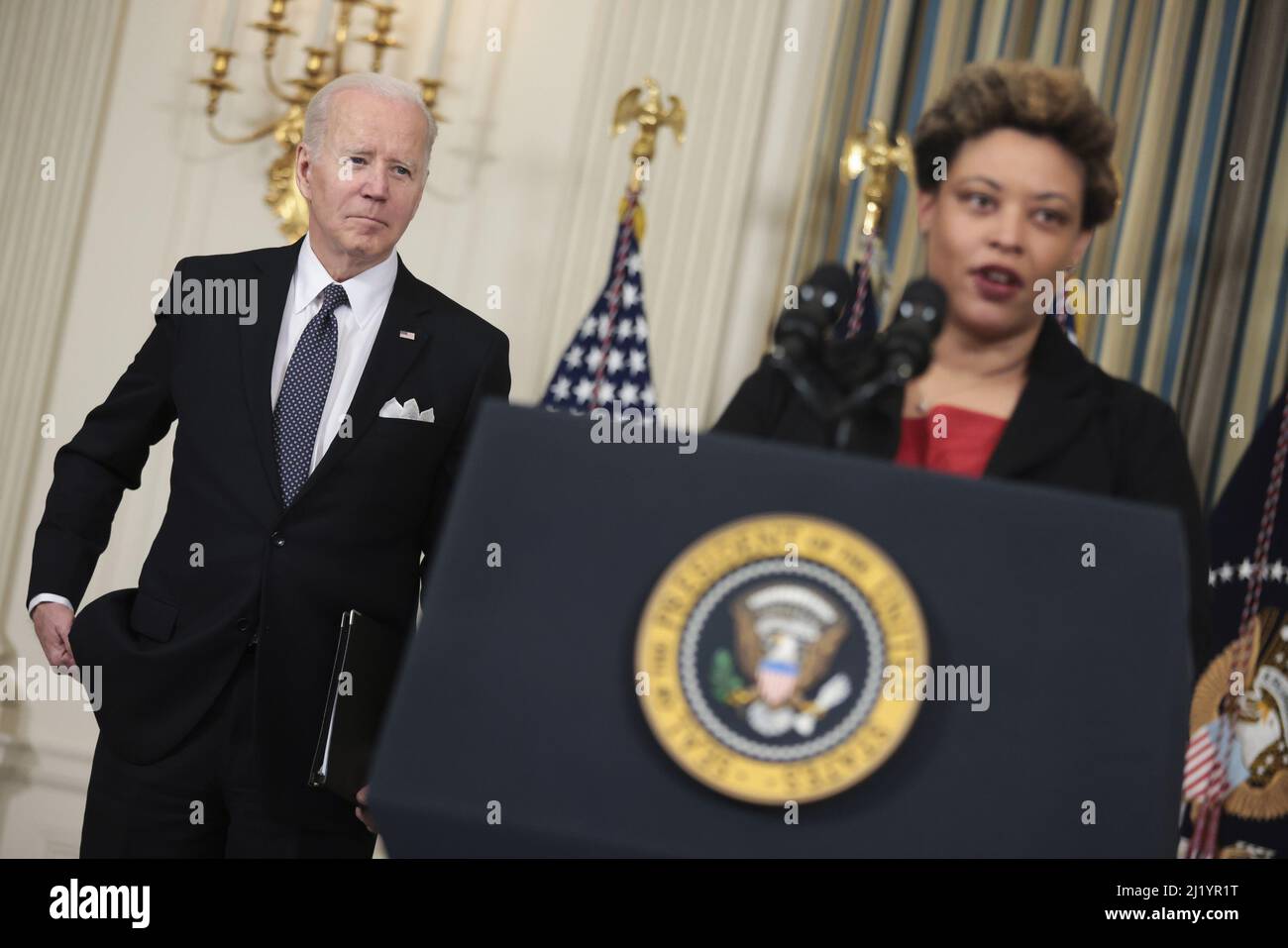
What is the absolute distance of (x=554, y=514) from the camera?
5.08ft

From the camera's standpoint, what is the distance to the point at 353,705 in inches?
92.3

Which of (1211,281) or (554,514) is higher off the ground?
(1211,281)

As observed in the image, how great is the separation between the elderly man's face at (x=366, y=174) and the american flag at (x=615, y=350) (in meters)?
1.91

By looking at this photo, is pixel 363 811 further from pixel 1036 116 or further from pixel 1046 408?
pixel 1036 116

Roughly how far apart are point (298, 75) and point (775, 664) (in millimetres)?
4312

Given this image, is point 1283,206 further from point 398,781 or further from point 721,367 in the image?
point 398,781

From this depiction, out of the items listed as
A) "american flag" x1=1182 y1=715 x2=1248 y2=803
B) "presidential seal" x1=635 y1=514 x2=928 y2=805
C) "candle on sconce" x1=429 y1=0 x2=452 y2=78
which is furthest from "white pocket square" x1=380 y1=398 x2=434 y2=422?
"candle on sconce" x1=429 y1=0 x2=452 y2=78

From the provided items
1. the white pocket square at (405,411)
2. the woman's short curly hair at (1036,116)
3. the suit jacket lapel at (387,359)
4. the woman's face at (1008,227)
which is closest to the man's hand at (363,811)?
the suit jacket lapel at (387,359)

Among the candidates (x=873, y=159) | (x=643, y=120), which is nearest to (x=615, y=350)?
(x=643, y=120)

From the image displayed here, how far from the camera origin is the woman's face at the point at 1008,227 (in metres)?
2.12

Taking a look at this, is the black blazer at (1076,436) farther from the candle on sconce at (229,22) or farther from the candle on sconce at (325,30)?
the candle on sconce at (229,22)

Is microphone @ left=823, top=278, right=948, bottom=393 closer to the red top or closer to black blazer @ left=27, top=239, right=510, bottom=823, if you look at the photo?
the red top

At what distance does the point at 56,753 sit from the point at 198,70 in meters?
2.39
